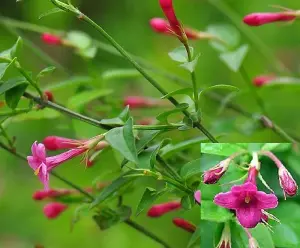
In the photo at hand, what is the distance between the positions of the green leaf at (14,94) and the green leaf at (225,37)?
552mm

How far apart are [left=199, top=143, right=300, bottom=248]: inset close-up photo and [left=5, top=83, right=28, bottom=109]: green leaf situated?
0.80 ft

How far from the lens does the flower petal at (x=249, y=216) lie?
2.60 ft

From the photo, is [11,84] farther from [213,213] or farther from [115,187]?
[213,213]

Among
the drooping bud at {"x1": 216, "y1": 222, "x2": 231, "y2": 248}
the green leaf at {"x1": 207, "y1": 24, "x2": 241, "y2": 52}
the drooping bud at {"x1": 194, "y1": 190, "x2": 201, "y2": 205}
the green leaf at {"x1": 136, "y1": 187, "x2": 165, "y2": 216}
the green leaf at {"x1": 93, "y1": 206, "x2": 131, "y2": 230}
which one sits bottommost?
the green leaf at {"x1": 207, "y1": 24, "x2": 241, "y2": 52}

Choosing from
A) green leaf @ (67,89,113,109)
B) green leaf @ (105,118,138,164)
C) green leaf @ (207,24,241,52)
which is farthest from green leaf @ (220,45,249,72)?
green leaf @ (105,118,138,164)

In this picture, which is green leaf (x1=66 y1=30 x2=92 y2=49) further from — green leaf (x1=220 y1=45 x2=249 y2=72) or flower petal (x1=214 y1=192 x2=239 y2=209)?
flower petal (x1=214 y1=192 x2=239 y2=209)

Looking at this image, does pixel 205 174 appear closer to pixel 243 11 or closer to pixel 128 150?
pixel 128 150

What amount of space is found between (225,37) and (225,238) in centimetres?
63

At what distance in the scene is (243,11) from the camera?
2221 mm

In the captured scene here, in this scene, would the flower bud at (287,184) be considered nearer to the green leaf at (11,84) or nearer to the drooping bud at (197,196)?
the drooping bud at (197,196)

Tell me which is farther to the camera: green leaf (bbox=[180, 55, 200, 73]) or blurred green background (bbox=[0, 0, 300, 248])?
blurred green background (bbox=[0, 0, 300, 248])

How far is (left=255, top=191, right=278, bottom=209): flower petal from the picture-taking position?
2.62 feet

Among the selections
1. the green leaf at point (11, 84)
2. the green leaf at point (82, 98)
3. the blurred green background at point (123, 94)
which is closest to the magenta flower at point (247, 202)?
the green leaf at point (11, 84)

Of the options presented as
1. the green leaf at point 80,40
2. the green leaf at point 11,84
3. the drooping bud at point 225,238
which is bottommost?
the green leaf at point 80,40
